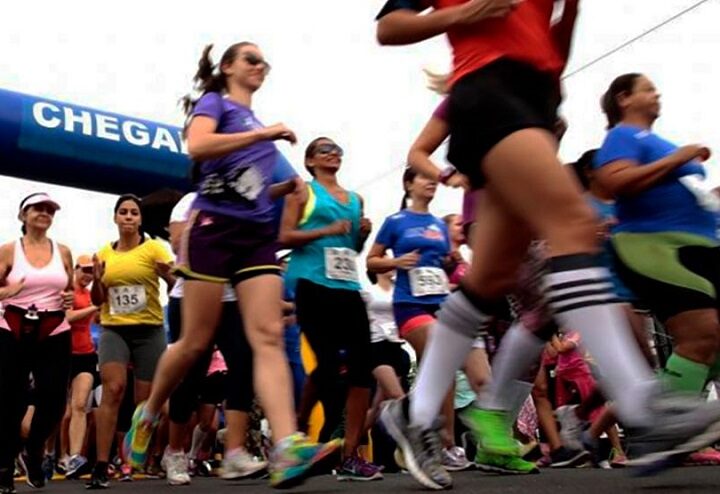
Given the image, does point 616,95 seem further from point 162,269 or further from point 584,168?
point 162,269

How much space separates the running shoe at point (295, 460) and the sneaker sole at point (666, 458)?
3.60 ft

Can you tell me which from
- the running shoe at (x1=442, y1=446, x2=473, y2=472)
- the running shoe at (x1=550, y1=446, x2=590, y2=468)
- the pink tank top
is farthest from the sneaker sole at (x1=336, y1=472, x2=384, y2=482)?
the pink tank top

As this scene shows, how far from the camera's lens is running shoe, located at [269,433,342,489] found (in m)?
2.92

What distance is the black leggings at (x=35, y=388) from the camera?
464 centimetres

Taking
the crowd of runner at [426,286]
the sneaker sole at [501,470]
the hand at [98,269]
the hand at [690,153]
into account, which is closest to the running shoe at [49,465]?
the crowd of runner at [426,286]

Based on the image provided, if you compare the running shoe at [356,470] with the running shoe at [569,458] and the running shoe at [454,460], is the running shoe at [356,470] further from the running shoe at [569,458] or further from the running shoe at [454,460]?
the running shoe at [569,458]

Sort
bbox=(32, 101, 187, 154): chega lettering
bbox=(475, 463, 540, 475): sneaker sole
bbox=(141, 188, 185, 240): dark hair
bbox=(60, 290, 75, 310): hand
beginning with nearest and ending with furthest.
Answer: bbox=(475, 463, 540, 475): sneaker sole
bbox=(60, 290, 75, 310): hand
bbox=(141, 188, 185, 240): dark hair
bbox=(32, 101, 187, 154): chega lettering

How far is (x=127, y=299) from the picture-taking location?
5.43 m

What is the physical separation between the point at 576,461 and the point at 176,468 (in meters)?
1.77

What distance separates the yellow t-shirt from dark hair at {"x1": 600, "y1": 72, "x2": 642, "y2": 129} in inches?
106

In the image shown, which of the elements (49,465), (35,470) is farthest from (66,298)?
(49,465)

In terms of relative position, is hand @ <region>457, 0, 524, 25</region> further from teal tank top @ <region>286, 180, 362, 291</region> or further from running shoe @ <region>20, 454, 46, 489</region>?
running shoe @ <region>20, 454, 46, 489</region>

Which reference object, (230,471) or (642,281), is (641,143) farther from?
(230,471)

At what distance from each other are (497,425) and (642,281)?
589 mm
